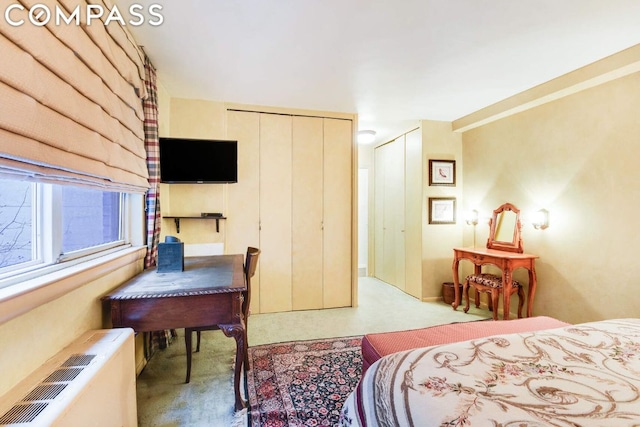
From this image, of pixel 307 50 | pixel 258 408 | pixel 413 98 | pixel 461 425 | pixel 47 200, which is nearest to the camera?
Result: pixel 461 425

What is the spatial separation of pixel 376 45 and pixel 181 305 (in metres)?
2.30

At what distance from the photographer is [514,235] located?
3373 millimetres

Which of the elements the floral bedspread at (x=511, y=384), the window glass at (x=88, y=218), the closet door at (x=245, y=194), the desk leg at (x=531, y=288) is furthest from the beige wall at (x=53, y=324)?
the desk leg at (x=531, y=288)

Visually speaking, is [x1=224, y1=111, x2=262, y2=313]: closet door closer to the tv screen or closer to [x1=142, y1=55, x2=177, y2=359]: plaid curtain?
the tv screen

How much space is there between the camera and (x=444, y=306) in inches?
154

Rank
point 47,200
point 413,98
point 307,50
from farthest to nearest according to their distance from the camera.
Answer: point 413,98, point 307,50, point 47,200

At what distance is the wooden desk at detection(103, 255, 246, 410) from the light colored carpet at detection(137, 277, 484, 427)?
0.29 meters

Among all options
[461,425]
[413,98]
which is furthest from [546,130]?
[461,425]

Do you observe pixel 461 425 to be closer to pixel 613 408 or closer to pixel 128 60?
pixel 613 408

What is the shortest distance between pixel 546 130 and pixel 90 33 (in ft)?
12.7

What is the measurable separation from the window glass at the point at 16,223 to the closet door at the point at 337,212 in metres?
2.86

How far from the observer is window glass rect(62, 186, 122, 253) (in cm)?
159

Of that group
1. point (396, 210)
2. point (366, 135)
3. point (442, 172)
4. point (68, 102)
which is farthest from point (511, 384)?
point (366, 135)

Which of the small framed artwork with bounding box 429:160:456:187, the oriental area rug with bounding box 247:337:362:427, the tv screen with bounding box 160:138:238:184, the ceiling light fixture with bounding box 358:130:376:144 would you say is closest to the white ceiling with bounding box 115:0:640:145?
the tv screen with bounding box 160:138:238:184
